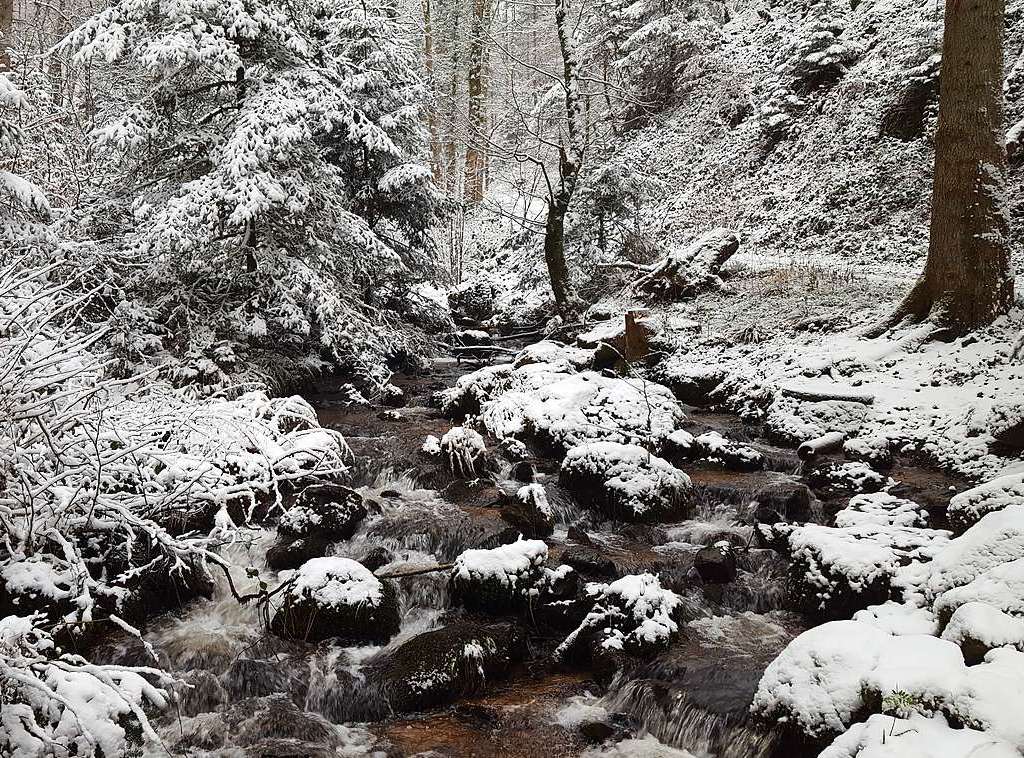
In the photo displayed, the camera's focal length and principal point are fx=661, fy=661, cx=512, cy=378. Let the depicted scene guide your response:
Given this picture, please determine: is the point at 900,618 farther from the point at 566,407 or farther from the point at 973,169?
the point at 973,169

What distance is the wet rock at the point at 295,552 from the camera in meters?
6.74

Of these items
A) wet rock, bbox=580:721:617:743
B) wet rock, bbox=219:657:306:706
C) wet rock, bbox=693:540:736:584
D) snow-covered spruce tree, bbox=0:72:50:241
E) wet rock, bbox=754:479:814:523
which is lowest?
wet rock, bbox=580:721:617:743

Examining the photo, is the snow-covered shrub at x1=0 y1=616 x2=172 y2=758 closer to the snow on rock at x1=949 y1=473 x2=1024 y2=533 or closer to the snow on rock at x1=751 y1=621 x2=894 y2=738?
the snow on rock at x1=751 y1=621 x2=894 y2=738

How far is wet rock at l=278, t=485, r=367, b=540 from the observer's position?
7.17 m

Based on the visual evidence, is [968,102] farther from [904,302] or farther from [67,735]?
[67,735]

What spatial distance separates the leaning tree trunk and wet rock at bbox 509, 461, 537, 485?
6070 mm

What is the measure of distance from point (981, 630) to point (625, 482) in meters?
4.26

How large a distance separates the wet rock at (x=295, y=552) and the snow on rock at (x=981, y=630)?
18.2 feet

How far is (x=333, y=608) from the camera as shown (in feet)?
18.8

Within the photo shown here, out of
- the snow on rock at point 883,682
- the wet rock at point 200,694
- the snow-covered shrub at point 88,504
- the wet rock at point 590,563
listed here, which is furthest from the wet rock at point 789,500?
the wet rock at point 200,694

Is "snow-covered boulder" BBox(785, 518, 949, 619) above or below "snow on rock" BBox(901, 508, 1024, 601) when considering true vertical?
below

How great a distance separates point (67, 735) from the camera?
3.29 meters

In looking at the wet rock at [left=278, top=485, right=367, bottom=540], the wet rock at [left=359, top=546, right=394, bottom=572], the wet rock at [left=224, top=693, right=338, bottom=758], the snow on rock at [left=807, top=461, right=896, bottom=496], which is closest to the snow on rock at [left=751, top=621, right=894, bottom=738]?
the wet rock at [left=224, top=693, right=338, bottom=758]

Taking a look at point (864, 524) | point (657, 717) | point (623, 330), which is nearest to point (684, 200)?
point (623, 330)
